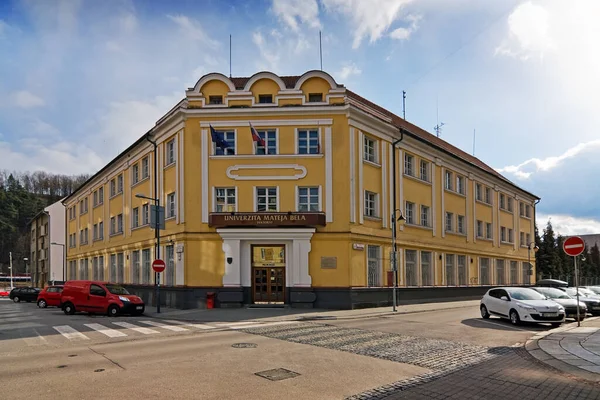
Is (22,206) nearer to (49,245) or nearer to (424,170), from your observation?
(49,245)

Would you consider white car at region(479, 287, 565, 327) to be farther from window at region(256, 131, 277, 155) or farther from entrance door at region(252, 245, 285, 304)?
window at region(256, 131, 277, 155)

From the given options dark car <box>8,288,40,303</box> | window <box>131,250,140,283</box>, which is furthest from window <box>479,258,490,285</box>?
dark car <box>8,288,40,303</box>

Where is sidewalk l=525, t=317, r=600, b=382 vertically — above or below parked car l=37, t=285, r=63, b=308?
above

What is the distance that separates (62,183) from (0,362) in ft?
356

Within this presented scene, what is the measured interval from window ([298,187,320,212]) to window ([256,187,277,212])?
131 cm

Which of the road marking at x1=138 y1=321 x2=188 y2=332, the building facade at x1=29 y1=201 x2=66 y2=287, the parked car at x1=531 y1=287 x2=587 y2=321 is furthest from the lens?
the building facade at x1=29 y1=201 x2=66 y2=287

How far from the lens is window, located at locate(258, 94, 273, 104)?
89.7 feet

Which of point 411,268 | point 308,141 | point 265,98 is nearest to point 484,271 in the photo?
point 411,268

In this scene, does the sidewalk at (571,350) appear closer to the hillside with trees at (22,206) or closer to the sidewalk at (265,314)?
the sidewalk at (265,314)

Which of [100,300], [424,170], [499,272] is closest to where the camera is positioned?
[100,300]

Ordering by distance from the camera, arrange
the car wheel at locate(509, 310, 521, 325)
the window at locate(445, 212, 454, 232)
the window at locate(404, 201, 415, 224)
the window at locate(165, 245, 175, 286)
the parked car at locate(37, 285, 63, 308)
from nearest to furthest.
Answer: the car wheel at locate(509, 310, 521, 325)
the window at locate(165, 245, 175, 286)
the parked car at locate(37, 285, 63, 308)
the window at locate(404, 201, 415, 224)
the window at locate(445, 212, 454, 232)

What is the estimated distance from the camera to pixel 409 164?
3262 cm

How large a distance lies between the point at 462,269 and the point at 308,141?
18.4 meters

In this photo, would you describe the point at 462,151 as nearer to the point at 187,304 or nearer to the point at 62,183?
the point at 187,304
